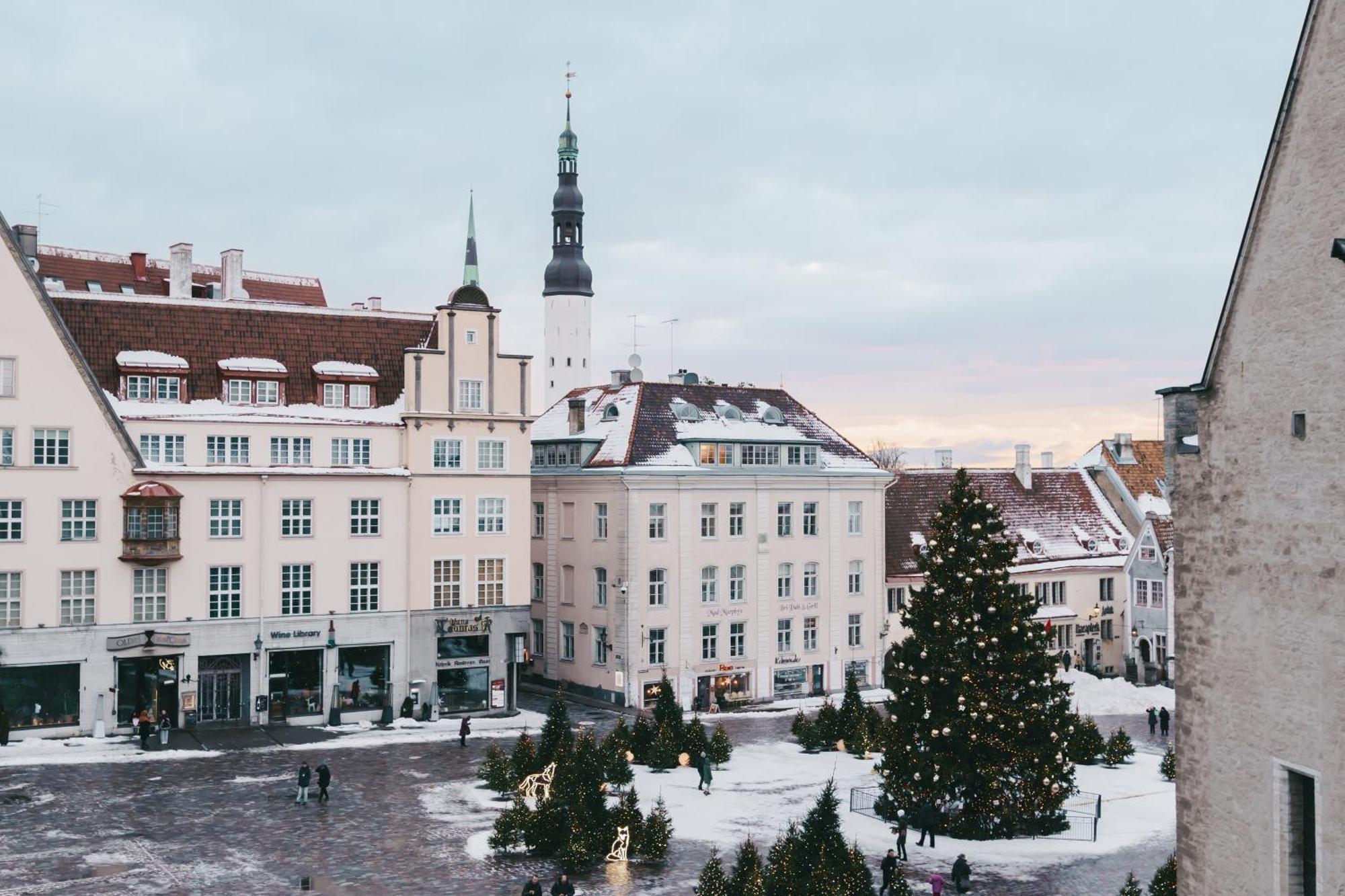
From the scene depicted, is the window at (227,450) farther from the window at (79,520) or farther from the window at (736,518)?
the window at (736,518)

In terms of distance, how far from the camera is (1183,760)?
68.1 feet

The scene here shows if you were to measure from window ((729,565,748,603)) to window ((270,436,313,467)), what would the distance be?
69.3 ft

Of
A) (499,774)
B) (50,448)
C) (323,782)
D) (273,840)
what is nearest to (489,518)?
(50,448)

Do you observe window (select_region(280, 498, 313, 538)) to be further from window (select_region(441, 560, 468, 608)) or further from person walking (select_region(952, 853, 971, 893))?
person walking (select_region(952, 853, 971, 893))

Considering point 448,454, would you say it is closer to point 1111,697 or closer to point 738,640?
point 738,640

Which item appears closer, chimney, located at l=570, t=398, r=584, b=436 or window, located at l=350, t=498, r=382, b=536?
window, located at l=350, t=498, r=382, b=536

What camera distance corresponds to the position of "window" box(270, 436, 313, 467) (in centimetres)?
5634

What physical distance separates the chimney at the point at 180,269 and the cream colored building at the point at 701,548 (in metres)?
19.4

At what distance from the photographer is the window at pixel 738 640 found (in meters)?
64.6

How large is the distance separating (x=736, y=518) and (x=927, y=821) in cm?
2949

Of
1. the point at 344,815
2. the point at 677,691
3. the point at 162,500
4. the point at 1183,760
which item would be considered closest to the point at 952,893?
the point at 1183,760

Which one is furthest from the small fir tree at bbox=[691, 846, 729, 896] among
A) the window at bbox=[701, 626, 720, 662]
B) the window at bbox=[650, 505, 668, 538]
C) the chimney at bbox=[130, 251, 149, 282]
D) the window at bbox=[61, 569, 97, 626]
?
the chimney at bbox=[130, 251, 149, 282]

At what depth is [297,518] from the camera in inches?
2217

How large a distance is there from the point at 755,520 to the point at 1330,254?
161ft
